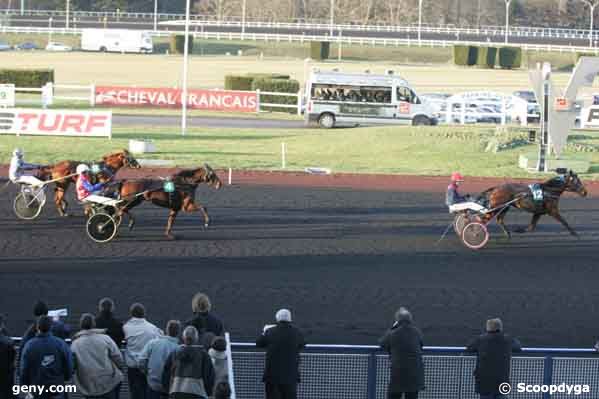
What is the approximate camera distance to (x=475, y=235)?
17.7 m

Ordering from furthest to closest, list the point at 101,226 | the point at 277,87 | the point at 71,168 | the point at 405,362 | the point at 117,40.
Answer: the point at 117,40 < the point at 277,87 < the point at 71,168 < the point at 101,226 < the point at 405,362

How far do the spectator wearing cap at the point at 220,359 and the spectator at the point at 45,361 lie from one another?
3.62 ft

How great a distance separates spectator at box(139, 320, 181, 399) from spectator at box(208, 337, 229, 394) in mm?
358

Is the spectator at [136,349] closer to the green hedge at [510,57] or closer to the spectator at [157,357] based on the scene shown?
the spectator at [157,357]

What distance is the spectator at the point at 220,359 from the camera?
8.38 m

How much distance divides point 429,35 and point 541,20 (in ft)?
69.4

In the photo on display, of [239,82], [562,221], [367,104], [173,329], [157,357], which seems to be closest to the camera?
[157,357]

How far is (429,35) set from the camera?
274ft

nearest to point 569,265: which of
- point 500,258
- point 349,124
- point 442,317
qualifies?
point 500,258

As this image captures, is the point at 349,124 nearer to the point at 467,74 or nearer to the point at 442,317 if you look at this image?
the point at 442,317

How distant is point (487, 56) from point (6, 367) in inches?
2626

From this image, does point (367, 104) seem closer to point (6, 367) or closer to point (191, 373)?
point (6, 367)

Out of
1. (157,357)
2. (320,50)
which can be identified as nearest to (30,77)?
(320,50)
